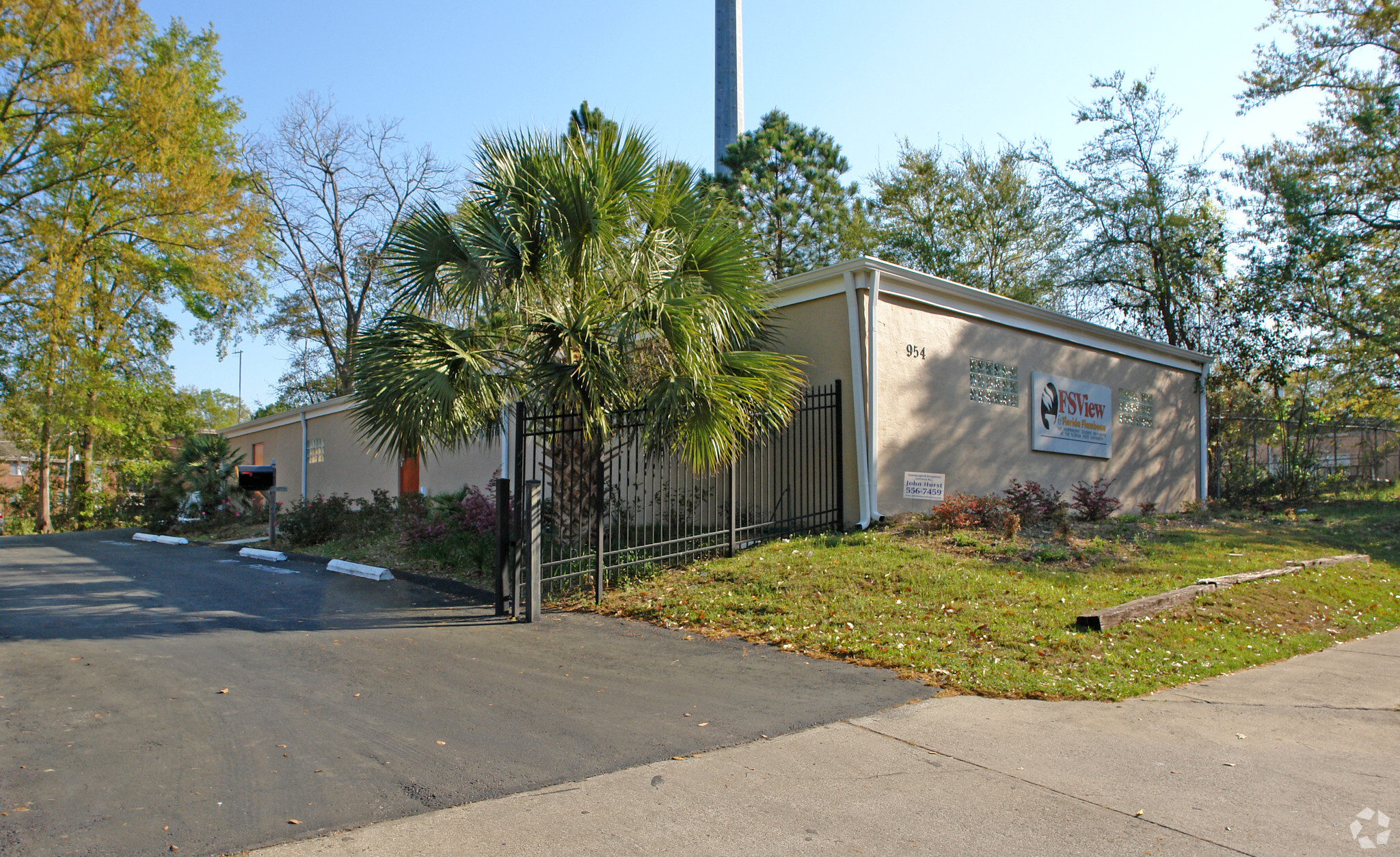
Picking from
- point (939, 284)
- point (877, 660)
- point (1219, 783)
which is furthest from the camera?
point (939, 284)

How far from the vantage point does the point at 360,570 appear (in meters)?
11.0

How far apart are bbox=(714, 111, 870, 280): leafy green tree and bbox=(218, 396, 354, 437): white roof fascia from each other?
12879 millimetres

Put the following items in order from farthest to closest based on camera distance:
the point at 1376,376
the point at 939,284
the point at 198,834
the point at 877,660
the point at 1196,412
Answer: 1. the point at 1376,376
2. the point at 1196,412
3. the point at 939,284
4. the point at 877,660
5. the point at 198,834

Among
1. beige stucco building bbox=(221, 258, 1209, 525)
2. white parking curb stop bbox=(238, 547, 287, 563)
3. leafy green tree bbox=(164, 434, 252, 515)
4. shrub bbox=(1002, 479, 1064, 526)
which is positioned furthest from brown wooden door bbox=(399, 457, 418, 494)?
shrub bbox=(1002, 479, 1064, 526)

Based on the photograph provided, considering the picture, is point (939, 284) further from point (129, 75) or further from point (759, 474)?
point (129, 75)

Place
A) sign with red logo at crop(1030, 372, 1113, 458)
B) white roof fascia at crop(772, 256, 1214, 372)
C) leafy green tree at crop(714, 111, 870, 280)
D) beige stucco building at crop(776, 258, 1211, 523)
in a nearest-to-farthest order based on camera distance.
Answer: beige stucco building at crop(776, 258, 1211, 523)
white roof fascia at crop(772, 256, 1214, 372)
sign with red logo at crop(1030, 372, 1113, 458)
leafy green tree at crop(714, 111, 870, 280)

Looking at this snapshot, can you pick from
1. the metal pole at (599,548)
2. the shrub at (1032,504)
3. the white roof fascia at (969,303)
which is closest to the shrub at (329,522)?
the metal pole at (599,548)

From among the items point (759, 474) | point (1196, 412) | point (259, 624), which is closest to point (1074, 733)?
point (759, 474)

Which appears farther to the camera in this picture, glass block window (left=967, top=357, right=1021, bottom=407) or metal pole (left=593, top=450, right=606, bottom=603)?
glass block window (left=967, top=357, right=1021, bottom=407)

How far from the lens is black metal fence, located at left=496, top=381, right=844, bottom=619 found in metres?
8.06

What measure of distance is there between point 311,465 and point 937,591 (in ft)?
66.6

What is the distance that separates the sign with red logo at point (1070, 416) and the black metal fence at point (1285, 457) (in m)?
4.07

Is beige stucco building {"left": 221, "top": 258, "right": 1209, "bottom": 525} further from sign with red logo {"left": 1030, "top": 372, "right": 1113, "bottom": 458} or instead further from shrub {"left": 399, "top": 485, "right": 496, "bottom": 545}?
shrub {"left": 399, "top": 485, "right": 496, "bottom": 545}

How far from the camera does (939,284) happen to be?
11938 millimetres
